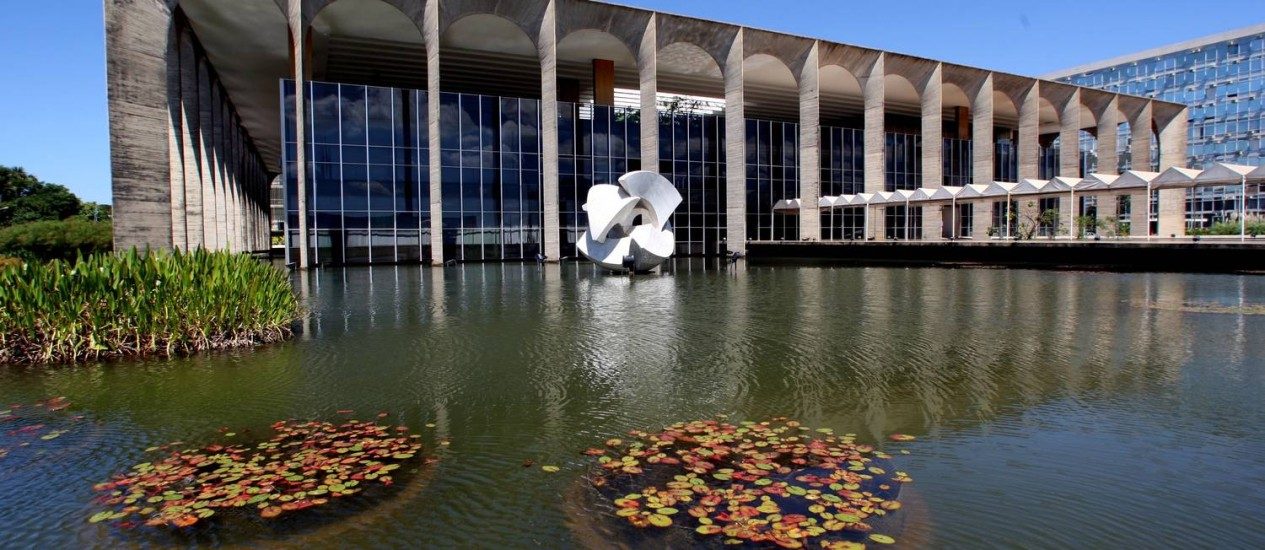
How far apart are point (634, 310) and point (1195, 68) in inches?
3538

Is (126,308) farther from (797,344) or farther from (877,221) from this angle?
(877,221)

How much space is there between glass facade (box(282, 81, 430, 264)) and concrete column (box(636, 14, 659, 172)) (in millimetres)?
11801

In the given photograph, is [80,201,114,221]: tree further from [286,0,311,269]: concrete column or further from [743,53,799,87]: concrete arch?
[743,53,799,87]: concrete arch

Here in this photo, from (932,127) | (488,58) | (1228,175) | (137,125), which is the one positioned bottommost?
(1228,175)

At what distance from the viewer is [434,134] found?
3397 cm

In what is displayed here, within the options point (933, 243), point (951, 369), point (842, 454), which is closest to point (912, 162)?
point (933, 243)

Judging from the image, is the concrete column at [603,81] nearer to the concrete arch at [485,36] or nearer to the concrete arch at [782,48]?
the concrete arch at [485,36]

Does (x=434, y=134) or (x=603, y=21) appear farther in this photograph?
(x=603, y=21)

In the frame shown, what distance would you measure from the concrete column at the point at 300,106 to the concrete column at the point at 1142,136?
61125mm

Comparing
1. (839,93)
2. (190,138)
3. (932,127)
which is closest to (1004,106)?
(932,127)

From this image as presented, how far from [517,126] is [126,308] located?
30280 millimetres

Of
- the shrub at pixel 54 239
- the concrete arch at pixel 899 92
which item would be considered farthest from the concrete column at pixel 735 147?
the shrub at pixel 54 239

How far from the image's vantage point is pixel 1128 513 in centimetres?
419

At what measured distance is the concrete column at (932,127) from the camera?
152 feet
